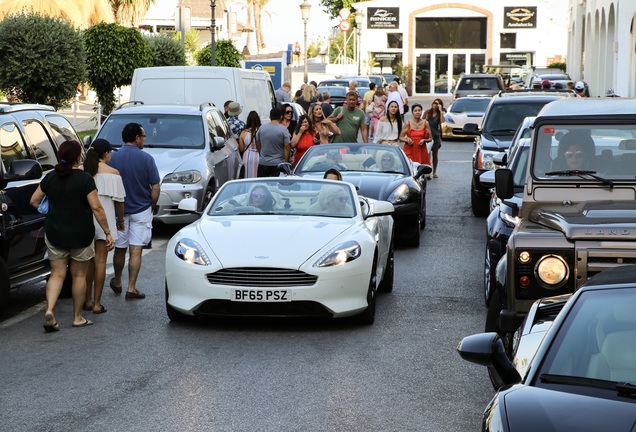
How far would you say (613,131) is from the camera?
29.8ft

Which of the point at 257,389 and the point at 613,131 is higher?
the point at 613,131

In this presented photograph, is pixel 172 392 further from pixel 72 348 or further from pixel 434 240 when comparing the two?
pixel 434 240

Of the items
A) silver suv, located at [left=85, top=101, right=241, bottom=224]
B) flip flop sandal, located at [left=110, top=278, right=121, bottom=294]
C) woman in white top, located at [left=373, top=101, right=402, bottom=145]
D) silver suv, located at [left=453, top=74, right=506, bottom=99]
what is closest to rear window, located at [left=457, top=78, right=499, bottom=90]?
silver suv, located at [left=453, top=74, right=506, bottom=99]

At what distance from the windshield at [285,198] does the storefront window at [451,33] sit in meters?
68.2

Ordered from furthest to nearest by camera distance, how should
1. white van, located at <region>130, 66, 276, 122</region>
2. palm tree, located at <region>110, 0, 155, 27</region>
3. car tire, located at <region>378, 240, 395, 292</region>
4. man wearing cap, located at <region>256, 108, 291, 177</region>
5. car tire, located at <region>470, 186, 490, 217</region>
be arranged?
1. palm tree, located at <region>110, 0, 155, 27</region>
2. white van, located at <region>130, 66, 276, 122</region>
3. car tire, located at <region>470, 186, 490, 217</region>
4. man wearing cap, located at <region>256, 108, 291, 177</region>
5. car tire, located at <region>378, 240, 395, 292</region>

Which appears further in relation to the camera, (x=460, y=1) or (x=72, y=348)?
(x=460, y=1)

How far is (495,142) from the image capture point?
18.6 m

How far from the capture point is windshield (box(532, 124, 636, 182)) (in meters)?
9.01

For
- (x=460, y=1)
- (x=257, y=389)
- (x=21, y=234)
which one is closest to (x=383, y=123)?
(x=21, y=234)

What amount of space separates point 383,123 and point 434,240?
490cm

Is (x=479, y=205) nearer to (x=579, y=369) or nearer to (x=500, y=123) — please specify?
(x=500, y=123)

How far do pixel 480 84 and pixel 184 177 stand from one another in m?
27.6

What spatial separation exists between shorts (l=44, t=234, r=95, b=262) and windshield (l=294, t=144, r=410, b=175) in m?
5.58

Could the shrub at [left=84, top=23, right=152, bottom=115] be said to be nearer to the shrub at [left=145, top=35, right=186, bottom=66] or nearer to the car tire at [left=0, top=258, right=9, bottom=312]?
the shrub at [left=145, top=35, right=186, bottom=66]
